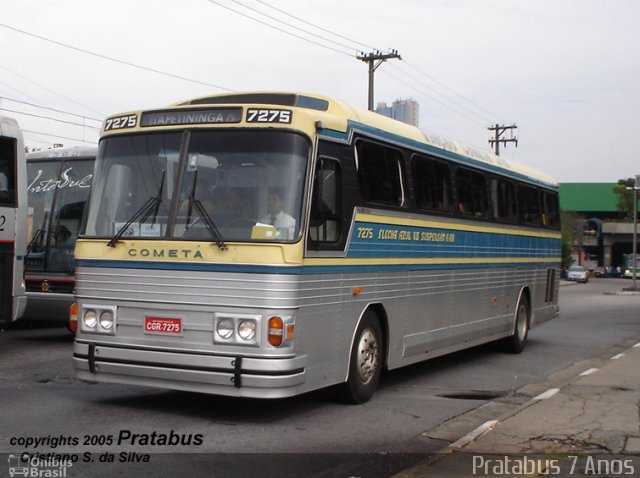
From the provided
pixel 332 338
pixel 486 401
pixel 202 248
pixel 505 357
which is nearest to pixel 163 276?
pixel 202 248

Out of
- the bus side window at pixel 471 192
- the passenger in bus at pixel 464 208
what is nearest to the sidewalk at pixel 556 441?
the passenger in bus at pixel 464 208

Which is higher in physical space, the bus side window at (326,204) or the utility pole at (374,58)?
the utility pole at (374,58)

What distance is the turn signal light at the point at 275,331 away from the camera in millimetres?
7887

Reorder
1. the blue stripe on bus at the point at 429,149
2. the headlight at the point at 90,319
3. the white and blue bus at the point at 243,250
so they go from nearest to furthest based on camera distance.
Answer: the white and blue bus at the point at 243,250 → the headlight at the point at 90,319 → the blue stripe on bus at the point at 429,149

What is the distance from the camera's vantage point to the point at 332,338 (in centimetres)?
880

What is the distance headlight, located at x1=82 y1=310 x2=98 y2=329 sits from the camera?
28.3 ft

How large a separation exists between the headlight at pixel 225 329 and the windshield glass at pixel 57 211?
7.37 m

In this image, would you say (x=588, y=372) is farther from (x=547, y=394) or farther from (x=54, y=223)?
(x=54, y=223)

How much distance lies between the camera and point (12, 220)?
40.3ft

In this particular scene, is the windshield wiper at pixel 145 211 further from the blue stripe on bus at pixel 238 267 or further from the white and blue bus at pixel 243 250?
the blue stripe on bus at pixel 238 267

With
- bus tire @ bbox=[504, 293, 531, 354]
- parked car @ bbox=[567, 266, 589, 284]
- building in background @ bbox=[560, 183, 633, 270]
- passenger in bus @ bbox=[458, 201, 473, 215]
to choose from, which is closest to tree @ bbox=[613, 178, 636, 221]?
building in background @ bbox=[560, 183, 633, 270]

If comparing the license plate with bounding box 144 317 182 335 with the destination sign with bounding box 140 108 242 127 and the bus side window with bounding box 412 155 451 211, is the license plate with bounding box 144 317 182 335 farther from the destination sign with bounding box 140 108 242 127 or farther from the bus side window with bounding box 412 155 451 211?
the bus side window with bounding box 412 155 451 211

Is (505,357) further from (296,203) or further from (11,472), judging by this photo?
(11,472)

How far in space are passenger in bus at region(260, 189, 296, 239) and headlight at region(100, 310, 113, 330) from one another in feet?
5.91
